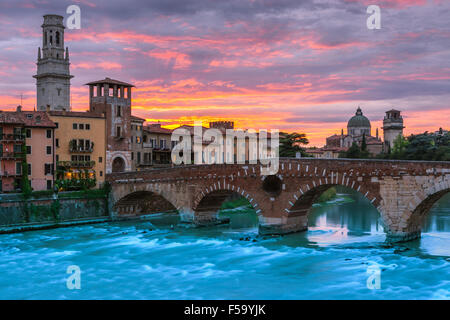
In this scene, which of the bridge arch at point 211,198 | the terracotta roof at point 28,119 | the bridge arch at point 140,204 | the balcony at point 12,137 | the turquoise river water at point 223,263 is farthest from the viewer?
the bridge arch at point 140,204

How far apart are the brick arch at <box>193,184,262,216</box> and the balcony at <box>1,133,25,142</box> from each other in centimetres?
1455

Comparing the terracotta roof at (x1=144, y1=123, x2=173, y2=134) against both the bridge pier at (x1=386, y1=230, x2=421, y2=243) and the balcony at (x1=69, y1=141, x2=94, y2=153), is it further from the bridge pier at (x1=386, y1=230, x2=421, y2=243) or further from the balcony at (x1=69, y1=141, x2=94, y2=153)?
the bridge pier at (x1=386, y1=230, x2=421, y2=243)

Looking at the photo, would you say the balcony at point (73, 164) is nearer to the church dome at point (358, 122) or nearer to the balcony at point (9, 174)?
the balcony at point (9, 174)

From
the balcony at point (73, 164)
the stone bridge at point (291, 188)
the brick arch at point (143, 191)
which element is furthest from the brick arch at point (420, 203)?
the balcony at point (73, 164)

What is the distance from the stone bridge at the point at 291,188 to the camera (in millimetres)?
26578

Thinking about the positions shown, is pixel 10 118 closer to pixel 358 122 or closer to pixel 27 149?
pixel 27 149

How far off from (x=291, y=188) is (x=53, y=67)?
4831 centimetres

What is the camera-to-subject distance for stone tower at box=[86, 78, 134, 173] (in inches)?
1825

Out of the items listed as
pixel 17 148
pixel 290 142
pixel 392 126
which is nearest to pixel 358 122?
pixel 392 126

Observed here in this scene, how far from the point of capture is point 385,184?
1075 inches

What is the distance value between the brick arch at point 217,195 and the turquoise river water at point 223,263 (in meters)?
1.52

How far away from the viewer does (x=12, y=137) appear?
39875mm
